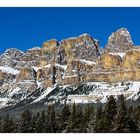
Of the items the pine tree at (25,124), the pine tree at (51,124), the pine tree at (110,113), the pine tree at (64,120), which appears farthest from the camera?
the pine tree at (51,124)

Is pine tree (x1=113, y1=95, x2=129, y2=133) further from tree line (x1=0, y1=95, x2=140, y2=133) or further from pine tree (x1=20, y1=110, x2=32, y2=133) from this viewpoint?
pine tree (x1=20, y1=110, x2=32, y2=133)

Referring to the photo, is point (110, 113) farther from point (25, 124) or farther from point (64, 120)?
point (25, 124)

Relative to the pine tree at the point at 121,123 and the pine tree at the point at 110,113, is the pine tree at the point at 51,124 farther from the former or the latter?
the pine tree at the point at 121,123

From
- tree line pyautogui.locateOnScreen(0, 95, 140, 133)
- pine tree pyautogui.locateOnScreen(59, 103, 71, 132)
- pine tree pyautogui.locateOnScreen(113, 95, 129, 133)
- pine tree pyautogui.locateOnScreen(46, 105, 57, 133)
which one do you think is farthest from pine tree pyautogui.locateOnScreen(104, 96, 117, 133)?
pine tree pyautogui.locateOnScreen(46, 105, 57, 133)

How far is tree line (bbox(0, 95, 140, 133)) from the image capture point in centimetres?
10014

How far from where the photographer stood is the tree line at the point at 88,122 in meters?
100

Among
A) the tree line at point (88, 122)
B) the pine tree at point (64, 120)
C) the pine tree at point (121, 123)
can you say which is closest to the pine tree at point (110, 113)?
the tree line at point (88, 122)
